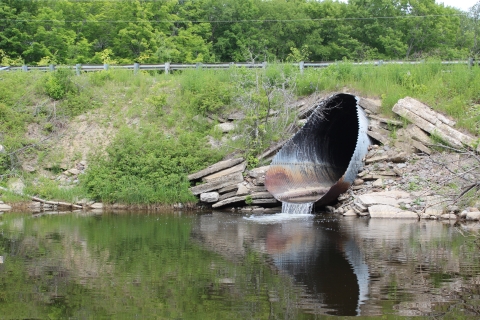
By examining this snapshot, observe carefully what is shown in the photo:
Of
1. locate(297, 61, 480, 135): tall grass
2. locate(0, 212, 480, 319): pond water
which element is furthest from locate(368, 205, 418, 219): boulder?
locate(297, 61, 480, 135): tall grass

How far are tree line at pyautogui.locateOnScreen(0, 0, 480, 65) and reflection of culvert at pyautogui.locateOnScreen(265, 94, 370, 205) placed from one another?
1519 centimetres

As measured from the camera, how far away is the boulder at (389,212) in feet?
63.0

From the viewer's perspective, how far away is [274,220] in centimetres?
1931

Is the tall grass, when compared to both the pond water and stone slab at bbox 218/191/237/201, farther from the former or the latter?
the pond water

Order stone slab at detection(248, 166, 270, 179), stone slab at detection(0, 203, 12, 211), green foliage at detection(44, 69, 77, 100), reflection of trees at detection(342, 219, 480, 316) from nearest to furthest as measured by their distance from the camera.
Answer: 1. reflection of trees at detection(342, 219, 480, 316)
2. stone slab at detection(248, 166, 270, 179)
3. stone slab at detection(0, 203, 12, 211)
4. green foliage at detection(44, 69, 77, 100)

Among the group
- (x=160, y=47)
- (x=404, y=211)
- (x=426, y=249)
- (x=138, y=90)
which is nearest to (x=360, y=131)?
(x=404, y=211)

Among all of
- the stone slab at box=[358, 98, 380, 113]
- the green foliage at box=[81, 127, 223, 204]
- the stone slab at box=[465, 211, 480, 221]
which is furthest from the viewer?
the stone slab at box=[358, 98, 380, 113]

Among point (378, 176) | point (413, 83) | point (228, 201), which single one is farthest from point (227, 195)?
point (413, 83)

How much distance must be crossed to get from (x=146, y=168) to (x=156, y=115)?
4.74m

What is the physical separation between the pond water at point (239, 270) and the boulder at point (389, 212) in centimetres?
84

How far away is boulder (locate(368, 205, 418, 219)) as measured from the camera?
1920 centimetres

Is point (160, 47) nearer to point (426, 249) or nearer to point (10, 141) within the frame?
point (10, 141)

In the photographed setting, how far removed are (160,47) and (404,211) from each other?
23646 mm

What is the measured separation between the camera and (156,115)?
2817cm
